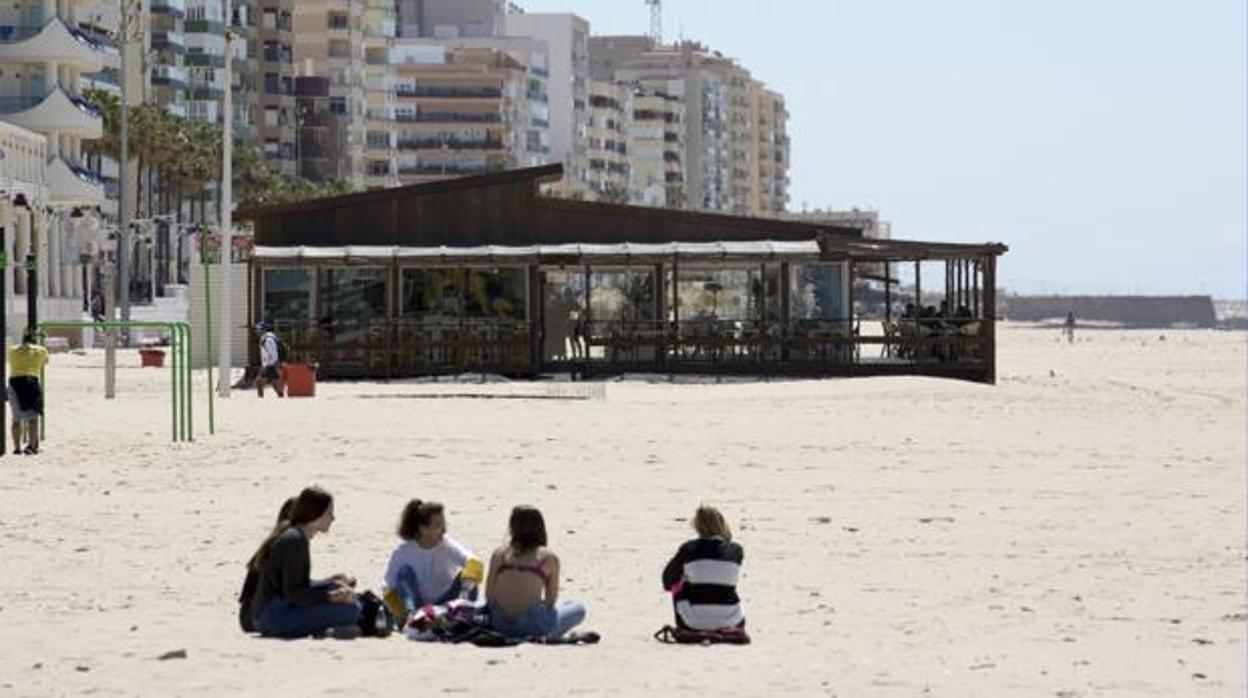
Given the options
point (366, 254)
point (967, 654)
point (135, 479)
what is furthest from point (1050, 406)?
point (967, 654)

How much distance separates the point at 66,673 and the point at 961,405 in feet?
98.6

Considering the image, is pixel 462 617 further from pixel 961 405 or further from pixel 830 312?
pixel 830 312

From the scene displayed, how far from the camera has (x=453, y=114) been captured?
197m

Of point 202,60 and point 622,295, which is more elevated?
point 202,60

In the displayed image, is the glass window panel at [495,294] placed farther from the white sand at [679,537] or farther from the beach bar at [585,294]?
the white sand at [679,537]

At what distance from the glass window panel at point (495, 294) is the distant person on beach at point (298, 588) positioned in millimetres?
36831

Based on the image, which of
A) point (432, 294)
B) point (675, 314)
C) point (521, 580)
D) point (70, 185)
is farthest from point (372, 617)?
point (70, 185)

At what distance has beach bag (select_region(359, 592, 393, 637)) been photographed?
47.1 feet

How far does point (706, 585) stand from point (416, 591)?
1544 mm

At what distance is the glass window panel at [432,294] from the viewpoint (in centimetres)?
5112

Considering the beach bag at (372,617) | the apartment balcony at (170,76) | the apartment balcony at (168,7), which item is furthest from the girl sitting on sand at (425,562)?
the apartment balcony at (168,7)

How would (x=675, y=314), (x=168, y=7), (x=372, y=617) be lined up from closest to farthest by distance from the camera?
1. (x=372, y=617)
2. (x=675, y=314)
3. (x=168, y=7)

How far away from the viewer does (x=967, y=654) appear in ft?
45.7

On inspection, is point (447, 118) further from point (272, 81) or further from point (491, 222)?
point (491, 222)
